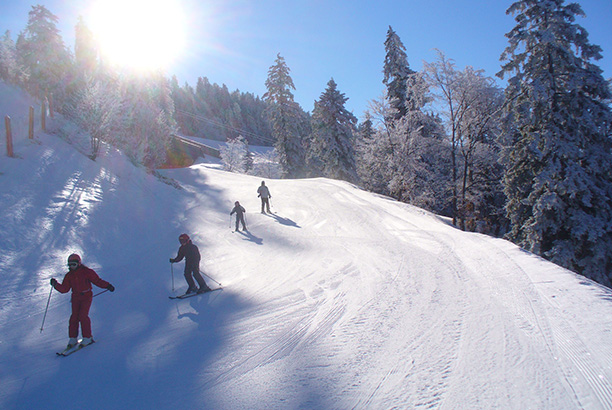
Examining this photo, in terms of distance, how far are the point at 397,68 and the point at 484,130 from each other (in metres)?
14.4

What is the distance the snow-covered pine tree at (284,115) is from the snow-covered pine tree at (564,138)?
90.4ft

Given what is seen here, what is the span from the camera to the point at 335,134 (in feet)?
115

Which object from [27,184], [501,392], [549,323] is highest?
[27,184]

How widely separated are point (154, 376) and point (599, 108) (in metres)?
19.0

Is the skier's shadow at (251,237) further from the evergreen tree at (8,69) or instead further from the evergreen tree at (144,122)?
the evergreen tree at (8,69)

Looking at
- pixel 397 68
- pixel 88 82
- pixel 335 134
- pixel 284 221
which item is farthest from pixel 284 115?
pixel 284 221

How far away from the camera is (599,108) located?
1420cm

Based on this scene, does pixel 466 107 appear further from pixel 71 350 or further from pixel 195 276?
pixel 71 350

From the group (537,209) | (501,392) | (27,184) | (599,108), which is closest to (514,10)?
(599,108)

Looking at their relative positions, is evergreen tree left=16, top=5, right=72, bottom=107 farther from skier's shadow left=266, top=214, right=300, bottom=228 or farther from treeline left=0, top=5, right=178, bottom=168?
skier's shadow left=266, top=214, right=300, bottom=228

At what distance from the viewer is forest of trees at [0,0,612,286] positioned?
1405 centimetres

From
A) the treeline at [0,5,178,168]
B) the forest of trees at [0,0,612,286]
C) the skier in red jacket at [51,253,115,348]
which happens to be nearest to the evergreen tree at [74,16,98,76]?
the treeline at [0,5,178,168]

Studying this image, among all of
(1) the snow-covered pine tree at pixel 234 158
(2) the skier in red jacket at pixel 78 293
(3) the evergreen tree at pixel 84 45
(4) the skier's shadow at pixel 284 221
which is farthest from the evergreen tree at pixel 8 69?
(1) the snow-covered pine tree at pixel 234 158

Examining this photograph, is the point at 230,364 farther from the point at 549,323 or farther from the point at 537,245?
the point at 537,245
